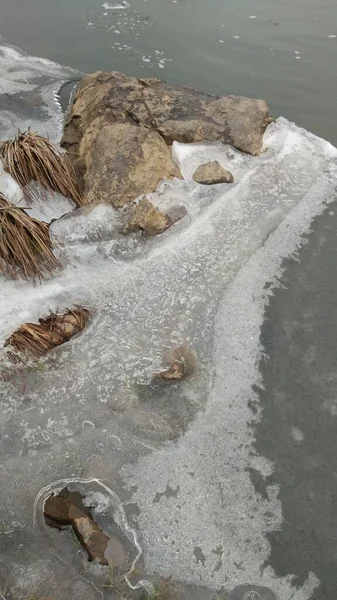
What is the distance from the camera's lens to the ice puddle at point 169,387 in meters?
2.75

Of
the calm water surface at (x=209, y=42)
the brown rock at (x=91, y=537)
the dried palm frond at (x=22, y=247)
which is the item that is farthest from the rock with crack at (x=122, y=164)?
the brown rock at (x=91, y=537)

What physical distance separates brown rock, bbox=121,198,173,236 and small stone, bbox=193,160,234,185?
665 mm

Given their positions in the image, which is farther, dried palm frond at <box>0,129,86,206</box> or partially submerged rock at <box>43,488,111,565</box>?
dried palm frond at <box>0,129,86,206</box>

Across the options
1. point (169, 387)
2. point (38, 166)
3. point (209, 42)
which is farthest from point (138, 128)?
point (209, 42)

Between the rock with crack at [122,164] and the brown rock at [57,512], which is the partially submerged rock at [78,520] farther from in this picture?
the rock with crack at [122,164]

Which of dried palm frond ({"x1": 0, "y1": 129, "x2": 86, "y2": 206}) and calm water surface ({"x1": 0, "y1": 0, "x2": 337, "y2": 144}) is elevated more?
calm water surface ({"x1": 0, "y1": 0, "x2": 337, "y2": 144})

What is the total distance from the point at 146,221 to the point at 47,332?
4.52 ft

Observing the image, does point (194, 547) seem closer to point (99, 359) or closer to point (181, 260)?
point (99, 359)

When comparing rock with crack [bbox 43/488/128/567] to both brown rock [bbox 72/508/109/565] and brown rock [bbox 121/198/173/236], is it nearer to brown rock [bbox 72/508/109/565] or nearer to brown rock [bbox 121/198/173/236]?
brown rock [bbox 72/508/109/565]

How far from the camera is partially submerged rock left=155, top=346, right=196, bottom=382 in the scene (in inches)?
134

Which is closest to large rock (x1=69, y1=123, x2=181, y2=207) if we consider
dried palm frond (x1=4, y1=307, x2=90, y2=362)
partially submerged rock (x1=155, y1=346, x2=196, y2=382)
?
dried palm frond (x1=4, y1=307, x2=90, y2=362)

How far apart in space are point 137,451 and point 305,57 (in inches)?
248

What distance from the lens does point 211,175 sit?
4.87m

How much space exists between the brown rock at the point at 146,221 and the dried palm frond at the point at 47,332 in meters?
1.01
